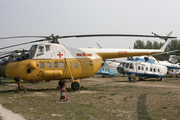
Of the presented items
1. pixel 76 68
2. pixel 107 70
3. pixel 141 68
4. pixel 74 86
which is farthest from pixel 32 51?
pixel 107 70

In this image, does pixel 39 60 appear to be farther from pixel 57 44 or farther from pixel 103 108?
pixel 103 108

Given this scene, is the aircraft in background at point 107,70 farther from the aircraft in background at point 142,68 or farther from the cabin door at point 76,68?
the cabin door at point 76,68

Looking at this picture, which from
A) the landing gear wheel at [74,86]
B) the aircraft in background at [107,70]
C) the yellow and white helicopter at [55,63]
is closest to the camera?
the yellow and white helicopter at [55,63]

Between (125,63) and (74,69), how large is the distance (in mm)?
12746

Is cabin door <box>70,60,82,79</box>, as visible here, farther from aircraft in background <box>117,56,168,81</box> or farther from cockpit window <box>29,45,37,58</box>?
aircraft in background <box>117,56,168,81</box>

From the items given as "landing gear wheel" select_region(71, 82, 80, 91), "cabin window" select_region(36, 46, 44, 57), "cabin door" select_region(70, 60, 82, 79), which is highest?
"cabin window" select_region(36, 46, 44, 57)

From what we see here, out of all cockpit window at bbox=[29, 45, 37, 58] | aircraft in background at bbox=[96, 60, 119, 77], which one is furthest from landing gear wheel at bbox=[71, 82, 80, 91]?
aircraft in background at bbox=[96, 60, 119, 77]

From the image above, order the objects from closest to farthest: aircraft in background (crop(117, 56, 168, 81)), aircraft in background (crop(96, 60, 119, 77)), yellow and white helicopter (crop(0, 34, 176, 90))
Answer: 1. yellow and white helicopter (crop(0, 34, 176, 90))
2. aircraft in background (crop(117, 56, 168, 81))
3. aircraft in background (crop(96, 60, 119, 77))

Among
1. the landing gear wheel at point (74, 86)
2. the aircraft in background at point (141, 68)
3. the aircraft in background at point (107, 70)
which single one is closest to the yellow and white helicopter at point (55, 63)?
the landing gear wheel at point (74, 86)

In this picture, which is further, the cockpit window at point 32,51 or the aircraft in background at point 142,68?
the aircraft in background at point 142,68

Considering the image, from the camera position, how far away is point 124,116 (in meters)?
7.09

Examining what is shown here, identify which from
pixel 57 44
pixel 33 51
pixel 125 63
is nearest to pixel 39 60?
pixel 33 51

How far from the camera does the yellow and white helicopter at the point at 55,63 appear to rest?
41.8ft

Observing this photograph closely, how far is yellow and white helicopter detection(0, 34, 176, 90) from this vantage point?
12.7 meters
